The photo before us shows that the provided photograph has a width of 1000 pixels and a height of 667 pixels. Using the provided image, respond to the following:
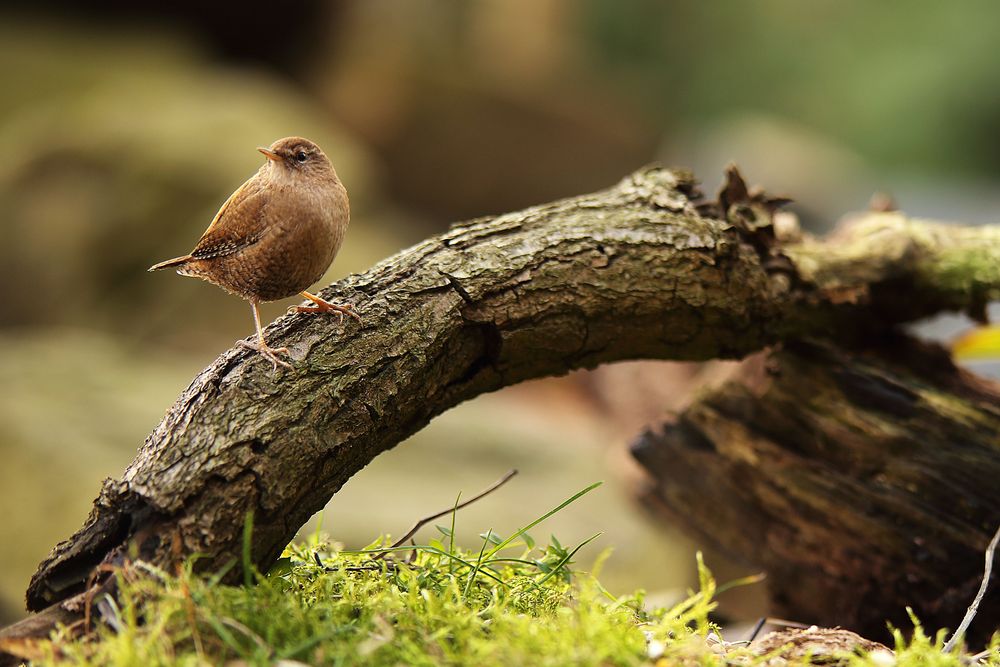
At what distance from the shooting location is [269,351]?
1980mm

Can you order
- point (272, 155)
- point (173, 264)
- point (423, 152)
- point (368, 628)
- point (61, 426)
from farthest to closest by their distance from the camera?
1. point (423, 152)
2. point (61, 426)
3. point (173, 264)
4. point (272, 155)
5. point (368, 628)

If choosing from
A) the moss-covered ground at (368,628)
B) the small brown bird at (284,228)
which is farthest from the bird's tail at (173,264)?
the moss-covered ground at (368,628)

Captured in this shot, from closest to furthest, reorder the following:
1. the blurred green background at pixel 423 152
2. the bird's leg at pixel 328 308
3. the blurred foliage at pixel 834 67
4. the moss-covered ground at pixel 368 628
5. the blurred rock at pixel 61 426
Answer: the moss-covered ground at pixel 368 628 < the bird's leg at pixel 328 308 < the blurred rock at pixel 61 426 < the blurred green background at pixel 423 152 < the blurred foliage at pixel 834 67

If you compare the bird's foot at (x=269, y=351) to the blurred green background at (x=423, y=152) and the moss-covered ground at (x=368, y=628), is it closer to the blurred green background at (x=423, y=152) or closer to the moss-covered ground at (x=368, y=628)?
the moss-covered ground at (x=368, y=628)

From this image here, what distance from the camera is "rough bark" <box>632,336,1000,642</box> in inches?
104

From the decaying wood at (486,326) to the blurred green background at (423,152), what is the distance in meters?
0.69

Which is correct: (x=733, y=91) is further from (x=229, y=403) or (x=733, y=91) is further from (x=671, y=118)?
(x=229, y=403)

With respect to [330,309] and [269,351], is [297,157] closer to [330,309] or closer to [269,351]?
[330,309]

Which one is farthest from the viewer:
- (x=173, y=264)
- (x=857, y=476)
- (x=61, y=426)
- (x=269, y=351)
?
(x=61, y=426)

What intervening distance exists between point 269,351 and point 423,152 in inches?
358

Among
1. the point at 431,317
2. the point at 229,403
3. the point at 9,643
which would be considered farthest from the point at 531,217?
the point at 9,643

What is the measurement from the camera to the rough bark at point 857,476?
265cm

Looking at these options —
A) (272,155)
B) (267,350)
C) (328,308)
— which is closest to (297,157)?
(272,155)

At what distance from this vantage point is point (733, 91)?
14422 mm
